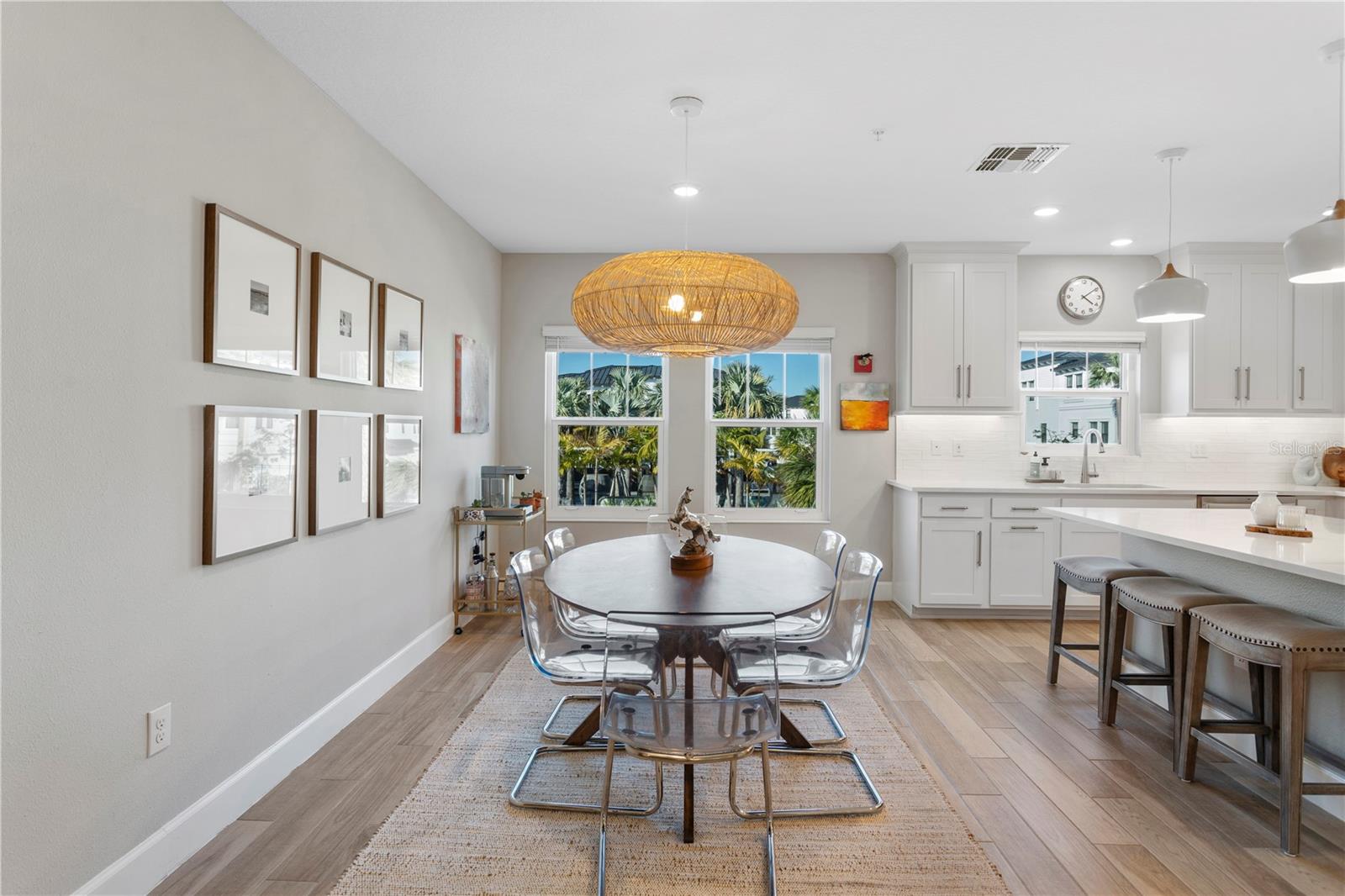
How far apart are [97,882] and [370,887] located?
0.65 m

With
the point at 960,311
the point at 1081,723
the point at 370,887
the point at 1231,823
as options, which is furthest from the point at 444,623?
the point at 960,311

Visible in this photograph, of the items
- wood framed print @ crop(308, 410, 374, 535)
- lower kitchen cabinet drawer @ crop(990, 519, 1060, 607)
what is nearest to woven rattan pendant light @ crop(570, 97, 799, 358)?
wood framed print @ crop(308, 410, 374, 535)

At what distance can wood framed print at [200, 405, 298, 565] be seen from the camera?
2.08 m

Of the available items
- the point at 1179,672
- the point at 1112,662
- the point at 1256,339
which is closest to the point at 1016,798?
the point at 1179,672

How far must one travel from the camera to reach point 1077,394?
5180 mm

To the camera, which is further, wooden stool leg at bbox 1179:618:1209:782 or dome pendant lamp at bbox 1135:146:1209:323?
dome pendant lamp at bbox 1135:146:1209:323

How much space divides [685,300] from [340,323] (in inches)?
57.9

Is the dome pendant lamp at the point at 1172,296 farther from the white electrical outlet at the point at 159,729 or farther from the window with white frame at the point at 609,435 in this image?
the white electrical outlet at the point at 159,729

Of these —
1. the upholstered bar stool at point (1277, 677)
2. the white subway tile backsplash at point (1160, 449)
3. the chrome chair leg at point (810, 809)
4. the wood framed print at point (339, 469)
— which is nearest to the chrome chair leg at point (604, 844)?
the chrome chair leg at point (810, 809)

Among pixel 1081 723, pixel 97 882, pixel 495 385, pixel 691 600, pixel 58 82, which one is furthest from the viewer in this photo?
pixel 495 385

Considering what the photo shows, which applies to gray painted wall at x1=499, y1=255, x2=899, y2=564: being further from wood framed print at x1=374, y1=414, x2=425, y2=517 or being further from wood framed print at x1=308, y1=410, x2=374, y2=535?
wood framed print at x1=308, y1=410, x2=374, y2=535

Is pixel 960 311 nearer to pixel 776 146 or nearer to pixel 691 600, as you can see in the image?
pixel 776 146

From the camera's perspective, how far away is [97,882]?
172cm

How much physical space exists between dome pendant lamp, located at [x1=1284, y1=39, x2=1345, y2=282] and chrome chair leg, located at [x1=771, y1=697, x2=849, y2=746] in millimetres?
2331
